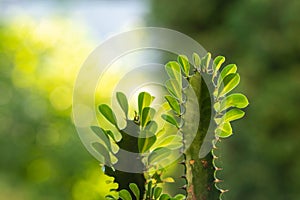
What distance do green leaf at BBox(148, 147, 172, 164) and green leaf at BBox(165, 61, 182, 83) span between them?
0.06m

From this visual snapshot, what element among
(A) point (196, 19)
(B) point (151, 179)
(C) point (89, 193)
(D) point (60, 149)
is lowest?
(B) point (151, 179)

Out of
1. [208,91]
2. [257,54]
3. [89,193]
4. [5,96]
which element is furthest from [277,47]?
[208,91]

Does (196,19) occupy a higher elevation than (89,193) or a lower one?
higher

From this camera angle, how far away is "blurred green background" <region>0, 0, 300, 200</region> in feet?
12.4

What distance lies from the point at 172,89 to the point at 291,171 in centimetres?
335

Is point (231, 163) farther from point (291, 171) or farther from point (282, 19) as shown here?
point (282, 19)

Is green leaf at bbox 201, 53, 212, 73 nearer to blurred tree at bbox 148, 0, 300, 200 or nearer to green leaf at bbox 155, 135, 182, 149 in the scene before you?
green leaf at bbox 155, 135, 182, 149

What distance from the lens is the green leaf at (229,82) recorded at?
1.68 feet

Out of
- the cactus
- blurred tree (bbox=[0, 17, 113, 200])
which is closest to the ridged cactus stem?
the cactus

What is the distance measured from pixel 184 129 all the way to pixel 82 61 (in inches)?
153

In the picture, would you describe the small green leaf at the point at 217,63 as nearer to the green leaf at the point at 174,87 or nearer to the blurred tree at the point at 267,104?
the green leaf at the point at 174,87

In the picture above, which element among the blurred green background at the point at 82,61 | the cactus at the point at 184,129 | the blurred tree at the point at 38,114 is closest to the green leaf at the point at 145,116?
the cactus at the point at 184,129

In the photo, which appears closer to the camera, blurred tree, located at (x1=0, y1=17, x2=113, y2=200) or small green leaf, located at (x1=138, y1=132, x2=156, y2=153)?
small green leaf, located at (x1=138, y1=132, x2=156, y2=153)

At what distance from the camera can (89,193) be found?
13.1 ft
